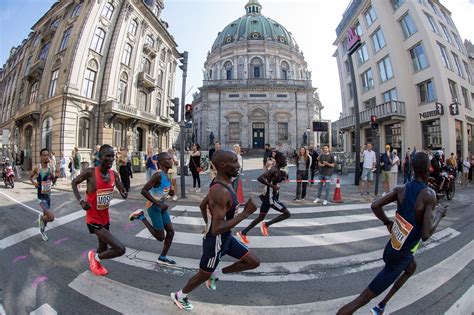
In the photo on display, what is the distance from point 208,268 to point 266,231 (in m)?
2.68

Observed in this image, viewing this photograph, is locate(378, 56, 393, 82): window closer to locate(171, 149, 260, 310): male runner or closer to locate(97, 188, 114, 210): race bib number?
locate(171, 149, 260, 310): male runner

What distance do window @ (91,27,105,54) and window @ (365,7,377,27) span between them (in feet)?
83.9

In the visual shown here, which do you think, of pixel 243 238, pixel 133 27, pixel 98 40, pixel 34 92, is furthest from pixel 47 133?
pixel 243 238

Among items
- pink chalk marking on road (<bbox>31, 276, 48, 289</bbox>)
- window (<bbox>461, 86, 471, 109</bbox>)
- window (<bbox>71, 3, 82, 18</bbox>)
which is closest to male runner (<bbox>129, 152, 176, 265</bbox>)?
pink chalk marking on road (<bbox>31, 276, 48, 289</bbox>)

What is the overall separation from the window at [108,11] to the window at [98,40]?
1.37 meters

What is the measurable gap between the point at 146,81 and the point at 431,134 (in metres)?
26.6

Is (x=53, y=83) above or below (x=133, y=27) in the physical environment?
below

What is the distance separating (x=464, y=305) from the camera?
8.31ft

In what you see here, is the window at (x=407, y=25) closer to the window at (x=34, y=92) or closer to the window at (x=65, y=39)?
the window at (x=65, y=39)

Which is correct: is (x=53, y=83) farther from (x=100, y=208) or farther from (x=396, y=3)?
(x=396, y=3)

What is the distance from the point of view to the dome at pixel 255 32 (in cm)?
5800

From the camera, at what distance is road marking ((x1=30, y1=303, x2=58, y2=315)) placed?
2.40 m

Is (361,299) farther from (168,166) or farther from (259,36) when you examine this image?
(259,36)

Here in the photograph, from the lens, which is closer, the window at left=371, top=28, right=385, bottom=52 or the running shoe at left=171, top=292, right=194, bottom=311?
the running shoe at left=171, top=292, right=194, bottom=311
